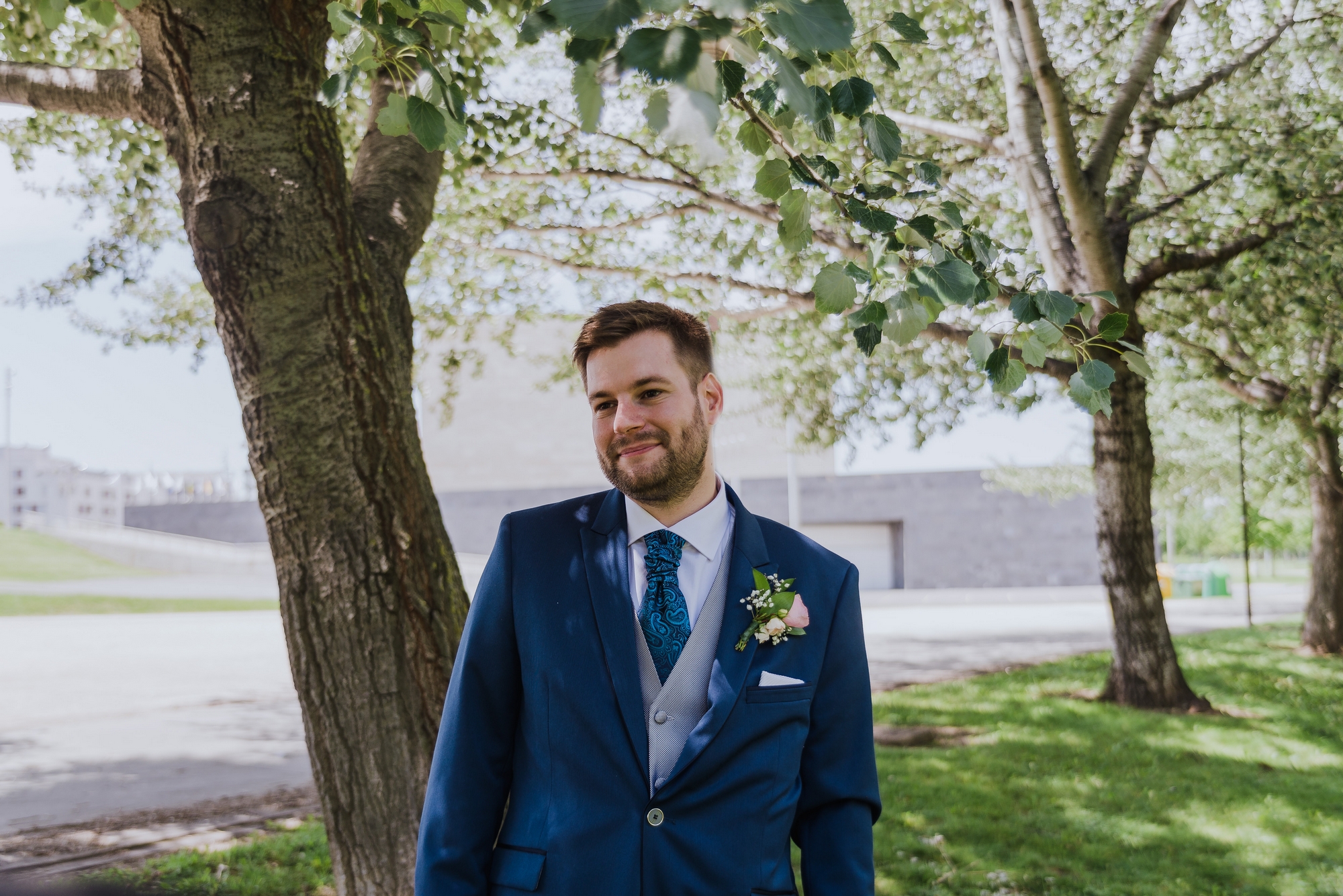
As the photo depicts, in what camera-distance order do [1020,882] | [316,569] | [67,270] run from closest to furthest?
[316,569]
[1020,882]
[67,270]

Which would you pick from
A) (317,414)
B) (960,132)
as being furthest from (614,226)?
(317,414)

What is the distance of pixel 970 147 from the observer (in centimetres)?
1047

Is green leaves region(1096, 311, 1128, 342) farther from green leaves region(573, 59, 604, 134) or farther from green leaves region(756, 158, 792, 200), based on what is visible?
green leaves region(573, 59, 604, 134)

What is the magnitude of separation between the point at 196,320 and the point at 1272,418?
43.9 feet

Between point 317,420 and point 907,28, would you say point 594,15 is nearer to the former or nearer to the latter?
point 907,28

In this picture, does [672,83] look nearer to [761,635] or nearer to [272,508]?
[761,635]

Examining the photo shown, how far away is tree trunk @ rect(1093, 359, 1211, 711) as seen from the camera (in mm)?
9672

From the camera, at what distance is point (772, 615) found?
2105 millimetres

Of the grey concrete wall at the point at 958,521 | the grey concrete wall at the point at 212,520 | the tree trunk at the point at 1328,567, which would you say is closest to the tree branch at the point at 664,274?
the tree trunk at the point at 1328,567

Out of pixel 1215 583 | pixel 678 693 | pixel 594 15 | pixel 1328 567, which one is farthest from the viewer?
pixel 1215 583

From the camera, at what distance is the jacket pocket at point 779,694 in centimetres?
205

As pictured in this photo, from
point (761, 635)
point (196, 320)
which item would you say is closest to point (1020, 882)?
point (761, 635)

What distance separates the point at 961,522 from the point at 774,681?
38883 millimetres

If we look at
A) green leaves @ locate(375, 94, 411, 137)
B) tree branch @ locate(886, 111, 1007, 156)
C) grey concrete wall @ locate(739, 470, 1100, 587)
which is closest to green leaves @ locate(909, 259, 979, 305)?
green leaves @ locate(375, 94, 411, 137)
